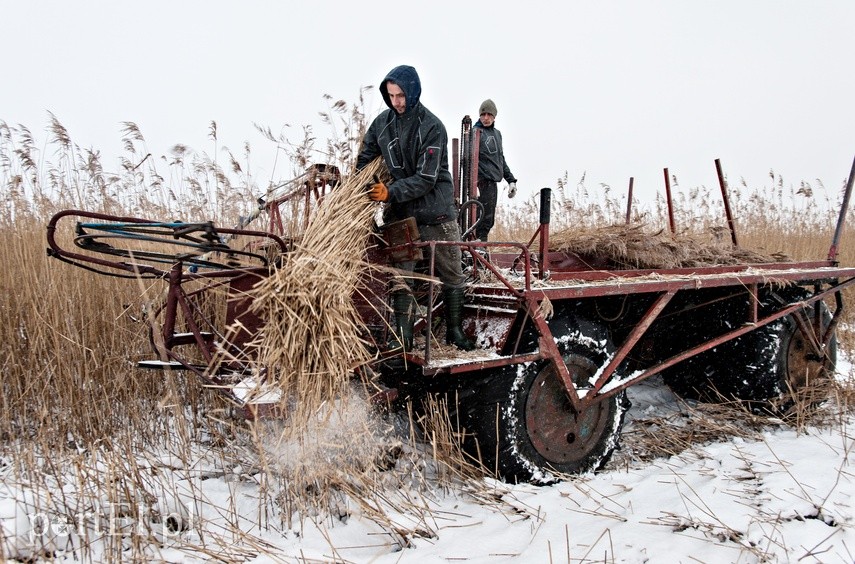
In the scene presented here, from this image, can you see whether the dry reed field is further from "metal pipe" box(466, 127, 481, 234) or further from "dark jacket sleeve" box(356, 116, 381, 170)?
"metal pipe" box(466, 127, 481, 234)

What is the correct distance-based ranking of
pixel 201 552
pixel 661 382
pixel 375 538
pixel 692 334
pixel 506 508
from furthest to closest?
pixel 661 382, pixel 692 334, pixel 506 508, pixel 375 538, pixel 201 552

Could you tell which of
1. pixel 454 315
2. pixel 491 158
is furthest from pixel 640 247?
pixel 491 158

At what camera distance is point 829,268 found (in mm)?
4602

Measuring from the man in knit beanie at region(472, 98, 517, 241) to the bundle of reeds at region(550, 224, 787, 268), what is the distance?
1678 mm

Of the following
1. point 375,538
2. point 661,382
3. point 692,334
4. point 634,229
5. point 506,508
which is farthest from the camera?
point 661,382

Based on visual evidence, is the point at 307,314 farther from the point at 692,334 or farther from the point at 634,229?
the point at 692,334

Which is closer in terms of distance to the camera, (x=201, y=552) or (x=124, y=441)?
(x=201, y=552)

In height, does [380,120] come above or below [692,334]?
above

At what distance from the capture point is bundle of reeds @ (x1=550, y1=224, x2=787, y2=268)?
157 inches

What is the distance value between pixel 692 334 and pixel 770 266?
30.3 inches

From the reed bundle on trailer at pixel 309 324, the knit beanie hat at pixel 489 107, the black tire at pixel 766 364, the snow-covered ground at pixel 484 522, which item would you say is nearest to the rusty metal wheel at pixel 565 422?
the snow-covered ground at pixel 484 522

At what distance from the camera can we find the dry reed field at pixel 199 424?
7.73 ft

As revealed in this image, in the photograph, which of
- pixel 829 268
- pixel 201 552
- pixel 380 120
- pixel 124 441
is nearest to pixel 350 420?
pixel 201 552

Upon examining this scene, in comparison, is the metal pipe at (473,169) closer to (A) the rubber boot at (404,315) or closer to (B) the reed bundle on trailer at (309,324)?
(A) the rubber boot at (404,315)
